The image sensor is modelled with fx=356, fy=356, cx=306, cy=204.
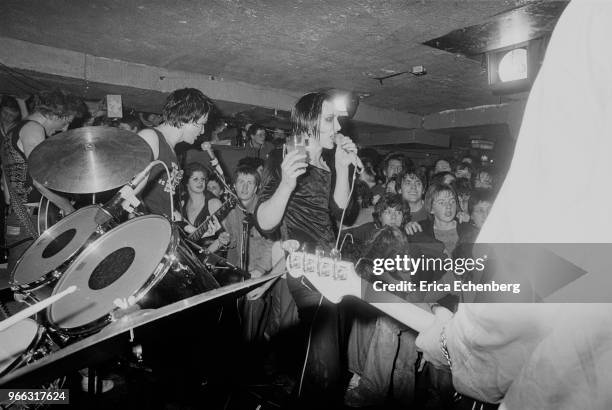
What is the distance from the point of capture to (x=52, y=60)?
186 inches

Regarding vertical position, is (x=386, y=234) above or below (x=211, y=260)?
above

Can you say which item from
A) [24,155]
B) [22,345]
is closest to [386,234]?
[22,345]

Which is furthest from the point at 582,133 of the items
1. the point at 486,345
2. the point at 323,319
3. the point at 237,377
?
the point at 237,377

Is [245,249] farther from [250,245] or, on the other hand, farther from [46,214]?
[46,214]

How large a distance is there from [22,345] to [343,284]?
4.71 feet

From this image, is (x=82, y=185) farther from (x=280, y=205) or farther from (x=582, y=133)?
(x=582, y=133)

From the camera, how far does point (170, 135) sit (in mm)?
3359

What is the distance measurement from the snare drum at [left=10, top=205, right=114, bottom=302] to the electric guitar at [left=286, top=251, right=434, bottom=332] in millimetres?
1381

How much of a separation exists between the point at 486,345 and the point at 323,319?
160 cm

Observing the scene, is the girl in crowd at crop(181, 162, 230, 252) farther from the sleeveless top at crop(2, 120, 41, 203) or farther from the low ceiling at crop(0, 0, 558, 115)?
the low ceiling at crop(0, 0, 558, 115)

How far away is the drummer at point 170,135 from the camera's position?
305cm

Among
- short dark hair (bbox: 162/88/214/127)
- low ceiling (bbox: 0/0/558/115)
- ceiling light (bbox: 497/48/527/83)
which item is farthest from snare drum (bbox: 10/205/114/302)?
ceiling light (bbox: 497/48/527/83)

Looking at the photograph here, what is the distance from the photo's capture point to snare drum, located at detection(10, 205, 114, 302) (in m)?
1.97

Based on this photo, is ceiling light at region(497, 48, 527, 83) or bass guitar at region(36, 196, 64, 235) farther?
ceiling light at region(497, 48, 527, 83)
